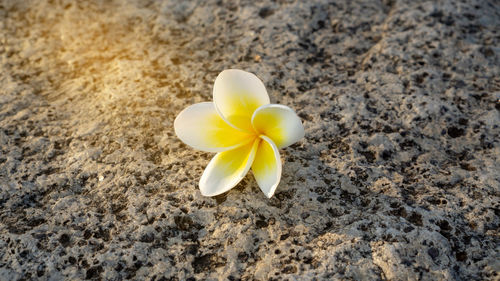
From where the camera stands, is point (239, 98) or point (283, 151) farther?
point (283, 151)

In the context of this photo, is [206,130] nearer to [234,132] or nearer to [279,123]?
[234,132]

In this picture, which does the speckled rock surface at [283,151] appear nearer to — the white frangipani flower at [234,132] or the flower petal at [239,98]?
the white frangipani flower at [234,132]

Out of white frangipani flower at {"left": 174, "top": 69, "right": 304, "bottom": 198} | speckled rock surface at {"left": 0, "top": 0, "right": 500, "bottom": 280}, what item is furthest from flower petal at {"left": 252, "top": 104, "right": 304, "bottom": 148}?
speckled rock surface at {"left": 0, "top": 0, "right": 500, "bottom": 280}

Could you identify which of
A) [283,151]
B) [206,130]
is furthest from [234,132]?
[283,151]

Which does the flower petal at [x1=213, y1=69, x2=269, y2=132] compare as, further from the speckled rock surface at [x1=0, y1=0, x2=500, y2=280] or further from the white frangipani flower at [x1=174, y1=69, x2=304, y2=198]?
the speckled rock surface at [x1=0, y1=0, x2=500, y2=280]

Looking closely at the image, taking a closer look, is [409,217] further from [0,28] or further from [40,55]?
[0,28]

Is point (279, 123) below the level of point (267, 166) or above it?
above

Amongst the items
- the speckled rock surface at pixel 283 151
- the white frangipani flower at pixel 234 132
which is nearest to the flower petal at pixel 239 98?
the white frangipani flower at pixel 234 132
